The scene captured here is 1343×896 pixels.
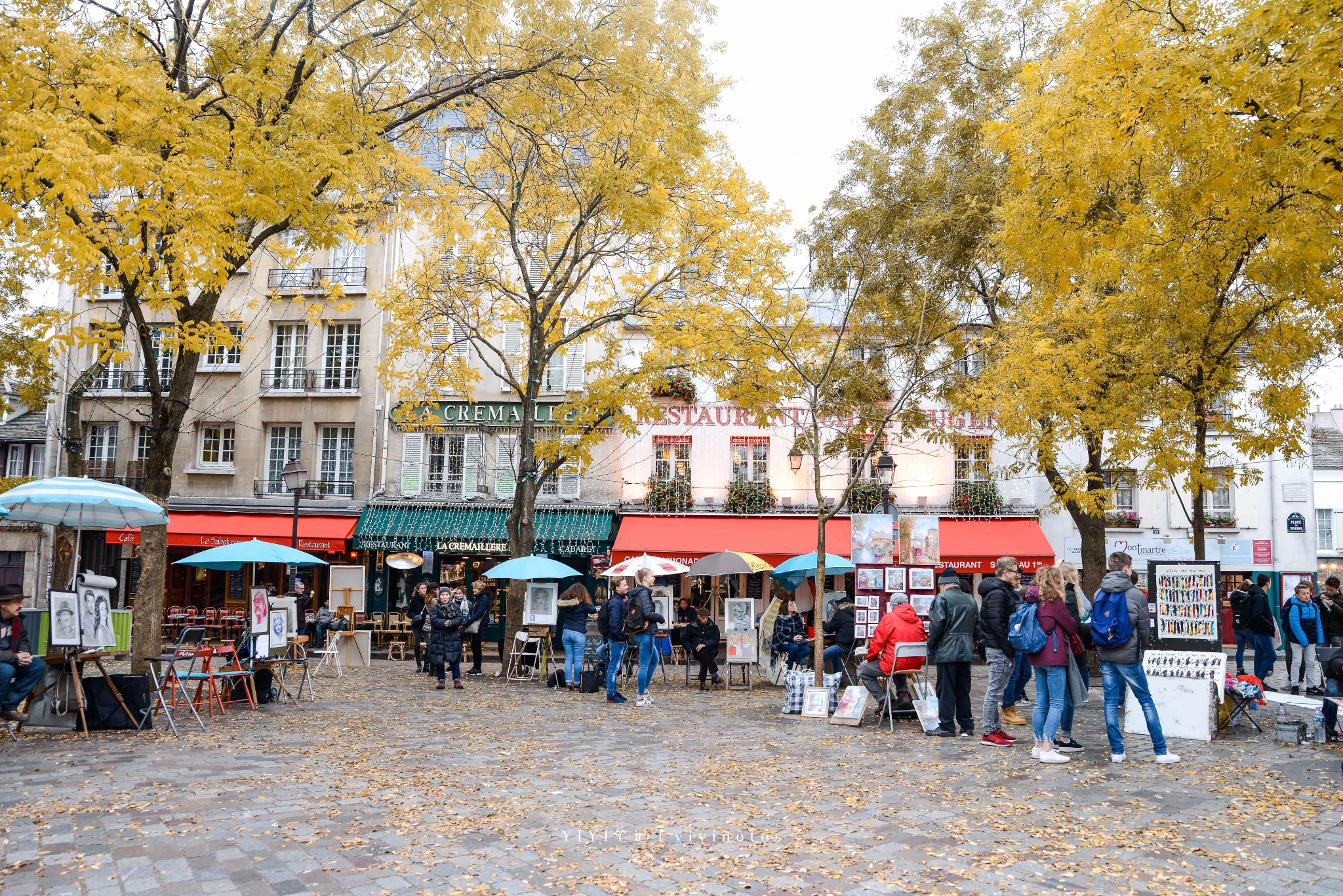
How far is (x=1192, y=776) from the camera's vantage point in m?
7.57

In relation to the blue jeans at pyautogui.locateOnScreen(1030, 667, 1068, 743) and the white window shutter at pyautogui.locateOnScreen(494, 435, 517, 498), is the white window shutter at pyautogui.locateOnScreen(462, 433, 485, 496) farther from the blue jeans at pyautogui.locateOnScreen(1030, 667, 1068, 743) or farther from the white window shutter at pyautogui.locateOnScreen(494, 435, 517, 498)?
the blue jeans at pyautogui.locateOnScreen(1030, 667, 1068, 743)

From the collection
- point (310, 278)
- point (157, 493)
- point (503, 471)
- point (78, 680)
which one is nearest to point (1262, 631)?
point (157, 493)

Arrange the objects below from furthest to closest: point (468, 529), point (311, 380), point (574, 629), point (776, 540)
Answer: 1. point (311, 380)
2. point (468, 529)
3. point (776, 540)
4. point (574, 629)

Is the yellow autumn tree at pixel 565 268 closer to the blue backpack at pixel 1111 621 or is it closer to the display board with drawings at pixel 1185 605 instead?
the display board with drawings at pixel 1185 605

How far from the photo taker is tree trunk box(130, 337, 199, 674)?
34.6 ft

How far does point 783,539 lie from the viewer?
77.5ft

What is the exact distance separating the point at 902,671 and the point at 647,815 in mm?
4807

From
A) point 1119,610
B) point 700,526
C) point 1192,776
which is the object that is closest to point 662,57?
point 1119,610

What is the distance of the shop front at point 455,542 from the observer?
79.0 feet

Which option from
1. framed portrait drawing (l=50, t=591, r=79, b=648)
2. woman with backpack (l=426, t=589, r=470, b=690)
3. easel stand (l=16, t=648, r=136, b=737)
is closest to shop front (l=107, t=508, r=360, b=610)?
woman with backpack (l=426, t=589, r=470, b=690)

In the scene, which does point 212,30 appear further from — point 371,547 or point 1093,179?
point 371,547

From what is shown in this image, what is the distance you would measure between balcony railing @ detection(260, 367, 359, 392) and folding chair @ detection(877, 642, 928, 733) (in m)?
19.3

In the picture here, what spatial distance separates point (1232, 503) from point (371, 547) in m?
22.2

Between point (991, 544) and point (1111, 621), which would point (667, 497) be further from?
point (1111, 621)
